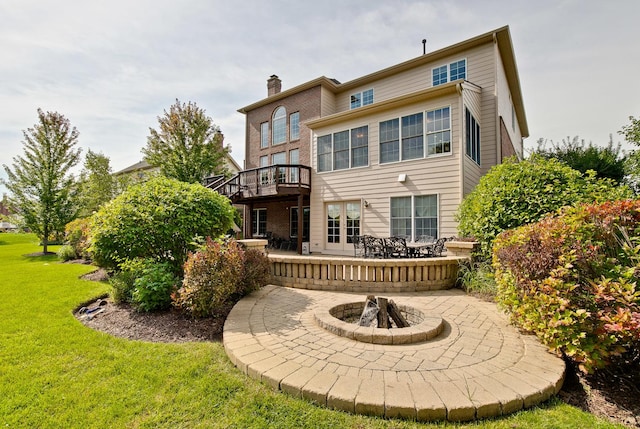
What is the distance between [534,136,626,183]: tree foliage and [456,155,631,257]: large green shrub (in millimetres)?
12943

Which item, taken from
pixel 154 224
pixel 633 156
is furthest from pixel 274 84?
pixel 633 156

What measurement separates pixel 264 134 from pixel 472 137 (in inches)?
458

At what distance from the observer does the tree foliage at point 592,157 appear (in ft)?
53.9

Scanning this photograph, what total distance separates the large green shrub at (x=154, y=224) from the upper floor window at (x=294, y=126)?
1073 cm

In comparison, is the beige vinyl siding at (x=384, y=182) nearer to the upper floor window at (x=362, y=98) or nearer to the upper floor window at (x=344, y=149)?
the upper floor window at (x=344, y=149)

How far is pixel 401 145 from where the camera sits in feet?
34.8

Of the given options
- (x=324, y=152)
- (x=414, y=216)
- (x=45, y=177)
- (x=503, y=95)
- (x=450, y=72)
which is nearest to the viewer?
(x=414, y=216)

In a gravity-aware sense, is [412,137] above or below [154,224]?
above

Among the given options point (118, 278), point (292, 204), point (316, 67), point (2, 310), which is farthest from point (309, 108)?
point (2, 310)

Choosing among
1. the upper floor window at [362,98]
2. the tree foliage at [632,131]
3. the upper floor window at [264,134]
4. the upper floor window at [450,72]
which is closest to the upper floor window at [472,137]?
the upper floor window at [450,72]

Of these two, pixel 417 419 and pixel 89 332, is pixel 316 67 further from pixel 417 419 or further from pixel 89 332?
pixel 417 419

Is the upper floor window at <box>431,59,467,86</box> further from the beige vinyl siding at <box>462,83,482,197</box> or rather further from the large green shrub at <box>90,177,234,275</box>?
the large green shrub at <box>90,177,234,275</box>

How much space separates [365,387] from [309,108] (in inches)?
578

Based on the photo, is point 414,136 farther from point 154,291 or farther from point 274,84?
point 274,84
